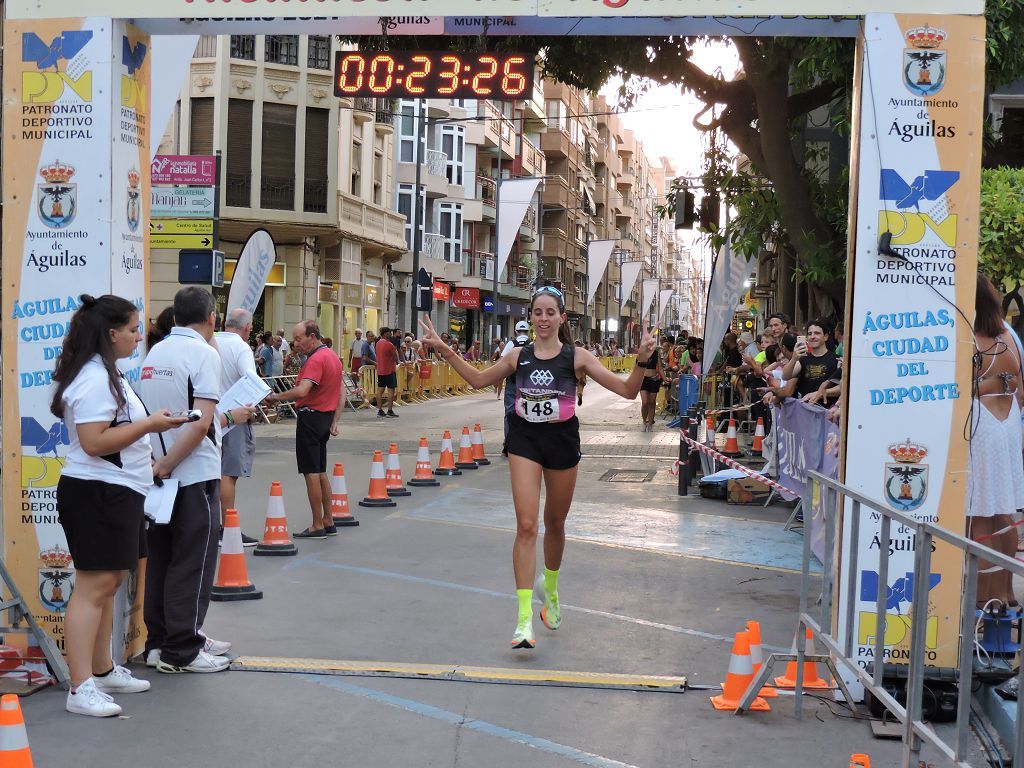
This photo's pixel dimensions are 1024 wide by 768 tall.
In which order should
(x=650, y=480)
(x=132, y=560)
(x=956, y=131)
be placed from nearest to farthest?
(x=132, y=560) < (x=956, y=131) < (x=650, y=480)

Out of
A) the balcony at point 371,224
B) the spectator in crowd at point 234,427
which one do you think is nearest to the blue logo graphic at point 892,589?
the spectator in crowd at point 234,427

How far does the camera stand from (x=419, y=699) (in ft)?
19.5

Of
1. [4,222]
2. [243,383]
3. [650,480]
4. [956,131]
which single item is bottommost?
[650,480]

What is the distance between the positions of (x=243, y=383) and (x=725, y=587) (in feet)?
13.0

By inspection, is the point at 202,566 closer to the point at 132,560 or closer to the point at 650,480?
the point at 132,560

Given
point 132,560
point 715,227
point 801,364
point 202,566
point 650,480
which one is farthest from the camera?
point 715,227

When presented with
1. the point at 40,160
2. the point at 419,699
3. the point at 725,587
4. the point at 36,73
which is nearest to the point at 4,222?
the point at 40,160

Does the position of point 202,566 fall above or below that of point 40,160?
below

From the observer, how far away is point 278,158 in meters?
37.6

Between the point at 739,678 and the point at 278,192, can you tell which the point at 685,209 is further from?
the point at 278,192

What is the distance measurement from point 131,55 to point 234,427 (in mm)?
3755

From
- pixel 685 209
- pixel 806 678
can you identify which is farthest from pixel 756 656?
pixel 685 209

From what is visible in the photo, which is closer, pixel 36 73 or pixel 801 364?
pixel 36 73

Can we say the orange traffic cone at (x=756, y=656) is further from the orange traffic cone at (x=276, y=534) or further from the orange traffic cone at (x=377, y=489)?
the orange traffic cone at (x=377, y=489)
